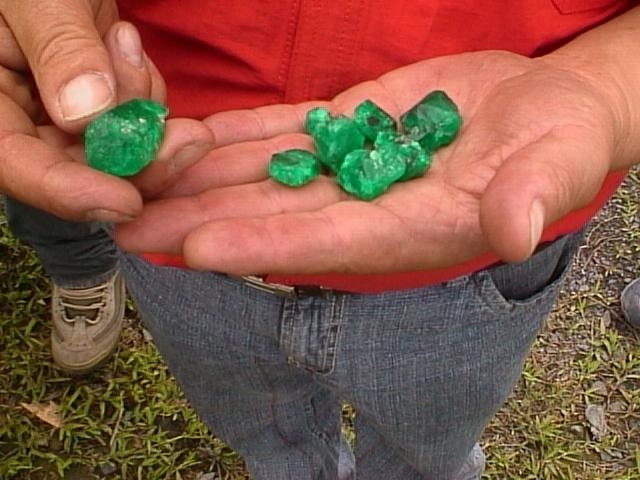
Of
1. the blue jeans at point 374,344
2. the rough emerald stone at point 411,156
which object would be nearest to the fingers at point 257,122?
the rough emerald stone at point 411,156

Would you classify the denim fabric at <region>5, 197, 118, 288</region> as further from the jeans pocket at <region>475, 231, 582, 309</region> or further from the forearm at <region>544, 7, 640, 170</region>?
the forearm at <region>544, 7, 640, 170</region>

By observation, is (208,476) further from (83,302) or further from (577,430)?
(577,430)

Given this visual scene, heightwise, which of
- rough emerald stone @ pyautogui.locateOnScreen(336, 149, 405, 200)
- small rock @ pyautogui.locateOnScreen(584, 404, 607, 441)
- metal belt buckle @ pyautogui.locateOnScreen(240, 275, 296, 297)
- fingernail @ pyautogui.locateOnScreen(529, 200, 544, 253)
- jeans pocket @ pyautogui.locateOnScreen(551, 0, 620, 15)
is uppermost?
jeans pocket @ pyautogui.locateOnScreen(551, 0, 620, 15)

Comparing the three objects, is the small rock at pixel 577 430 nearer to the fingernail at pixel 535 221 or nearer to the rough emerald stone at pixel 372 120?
the rough emerald stone at pixel 372 120

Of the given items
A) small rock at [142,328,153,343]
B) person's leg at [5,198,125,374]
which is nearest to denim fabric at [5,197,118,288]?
person's leg at [5,198,125,374]

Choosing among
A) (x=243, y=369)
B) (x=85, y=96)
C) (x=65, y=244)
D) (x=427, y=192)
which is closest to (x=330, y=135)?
(x=427, y=192)

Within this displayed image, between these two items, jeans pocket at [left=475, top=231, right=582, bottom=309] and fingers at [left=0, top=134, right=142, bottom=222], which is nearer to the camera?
fingers at [left=0, top=134, right=142, bottom=222]

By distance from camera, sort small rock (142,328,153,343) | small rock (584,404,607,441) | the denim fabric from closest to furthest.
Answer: the denim fabric < small rock (584,404,607,441) < small rock (142,328,153,343)
